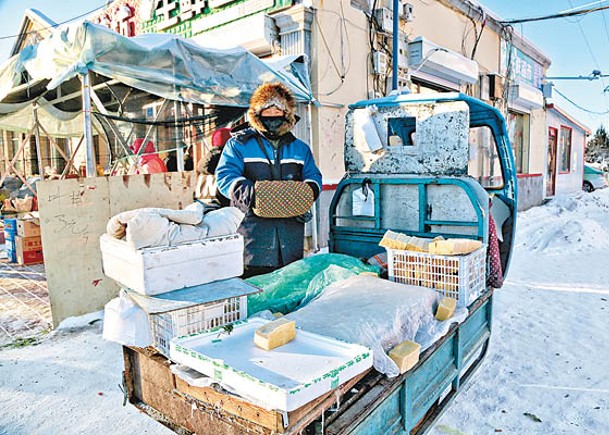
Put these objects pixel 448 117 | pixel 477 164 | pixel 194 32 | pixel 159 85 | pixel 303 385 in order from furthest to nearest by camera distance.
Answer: pixel 477 164, pixel 194 32, pixel 159 85, pixel 448 117, pixel 303 385

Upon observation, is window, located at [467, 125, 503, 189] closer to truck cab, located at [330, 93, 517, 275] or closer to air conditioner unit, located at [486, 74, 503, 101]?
air conditioner unit, located at [486, 74, 503, 101]

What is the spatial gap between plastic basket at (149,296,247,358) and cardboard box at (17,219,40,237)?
5976 millimetres

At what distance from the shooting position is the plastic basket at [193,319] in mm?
1728

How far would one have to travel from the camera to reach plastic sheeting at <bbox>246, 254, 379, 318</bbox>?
2436 mm

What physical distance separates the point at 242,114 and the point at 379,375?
4.48 meters

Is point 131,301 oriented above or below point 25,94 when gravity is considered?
below

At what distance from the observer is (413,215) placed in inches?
138

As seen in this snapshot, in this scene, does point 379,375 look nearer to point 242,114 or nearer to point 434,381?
point 434,381

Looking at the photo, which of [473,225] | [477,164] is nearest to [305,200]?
[473,225]

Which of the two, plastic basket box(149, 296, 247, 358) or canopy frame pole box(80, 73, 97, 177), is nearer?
plastic basket box(149, 296, 247, 358)

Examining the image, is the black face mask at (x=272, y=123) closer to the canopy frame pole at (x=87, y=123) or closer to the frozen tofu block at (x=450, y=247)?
the frozen tofu block at (x=450, y=247)

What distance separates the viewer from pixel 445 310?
2.34 m

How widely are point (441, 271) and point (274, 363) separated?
4.86 ft

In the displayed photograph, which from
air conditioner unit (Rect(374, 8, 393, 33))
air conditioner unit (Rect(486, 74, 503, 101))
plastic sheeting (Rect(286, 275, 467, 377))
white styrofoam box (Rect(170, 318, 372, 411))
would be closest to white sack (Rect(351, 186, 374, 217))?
plastic sheeting (Rect(286, 275, 467, 377))
